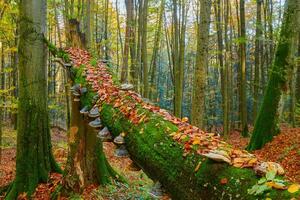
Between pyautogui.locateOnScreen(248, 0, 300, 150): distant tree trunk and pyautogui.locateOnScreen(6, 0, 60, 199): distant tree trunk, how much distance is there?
21.0 feet

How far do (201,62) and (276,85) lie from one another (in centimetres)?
445

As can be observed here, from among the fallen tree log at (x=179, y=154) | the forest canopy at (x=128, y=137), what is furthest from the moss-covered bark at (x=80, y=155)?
the fallen tree log at (x=179, y=154)

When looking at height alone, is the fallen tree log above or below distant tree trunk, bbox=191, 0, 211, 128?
below

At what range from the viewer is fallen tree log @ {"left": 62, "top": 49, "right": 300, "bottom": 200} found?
2.12 metres

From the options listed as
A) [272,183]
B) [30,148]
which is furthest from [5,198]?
[272,183]

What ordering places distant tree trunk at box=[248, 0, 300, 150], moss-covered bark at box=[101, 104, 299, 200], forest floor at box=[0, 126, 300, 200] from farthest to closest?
1. distant tree trunk at box=[248, 0, 300, 150]
2. forest floor at box=[0, 126, 300, 200]
3. moss-covered bark at box=[101, 104, 299, 200]

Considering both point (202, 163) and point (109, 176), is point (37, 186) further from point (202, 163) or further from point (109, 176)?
point (202, 163)

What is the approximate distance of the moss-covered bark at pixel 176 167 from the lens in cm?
208

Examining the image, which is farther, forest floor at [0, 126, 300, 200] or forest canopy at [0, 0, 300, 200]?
forest floor at [0, 126, 300, 200]

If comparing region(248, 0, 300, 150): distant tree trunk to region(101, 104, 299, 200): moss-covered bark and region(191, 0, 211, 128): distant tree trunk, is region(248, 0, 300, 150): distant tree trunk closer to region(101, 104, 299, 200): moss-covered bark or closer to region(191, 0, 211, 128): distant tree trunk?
region(191, 0, 211, 128): distant tree trunk

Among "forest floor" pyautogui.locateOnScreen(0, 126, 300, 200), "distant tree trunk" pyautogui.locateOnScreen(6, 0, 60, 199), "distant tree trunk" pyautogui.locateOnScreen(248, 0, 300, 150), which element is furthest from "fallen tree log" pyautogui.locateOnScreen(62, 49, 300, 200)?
"distant tree trunk" pyautogui.locateOnScreen(248, 0, 300, 150)

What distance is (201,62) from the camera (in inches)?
269

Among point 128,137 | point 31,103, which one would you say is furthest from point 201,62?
point 128,137

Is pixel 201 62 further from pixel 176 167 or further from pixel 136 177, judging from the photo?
pixel 176 167
